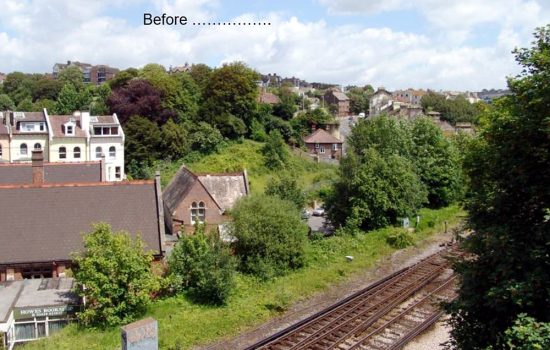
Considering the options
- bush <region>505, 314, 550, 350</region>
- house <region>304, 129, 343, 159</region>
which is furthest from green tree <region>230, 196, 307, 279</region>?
house <region>304, 129, 343, 159</region>

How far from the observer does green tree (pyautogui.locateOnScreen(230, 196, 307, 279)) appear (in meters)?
23.8

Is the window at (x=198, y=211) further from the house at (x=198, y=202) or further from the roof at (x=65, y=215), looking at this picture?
the roof at (x=65, y=215)

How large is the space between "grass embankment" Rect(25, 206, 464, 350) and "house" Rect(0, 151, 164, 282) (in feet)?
13.0

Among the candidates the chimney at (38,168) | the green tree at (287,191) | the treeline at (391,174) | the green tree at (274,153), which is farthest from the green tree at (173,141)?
the green tree at (287,191)

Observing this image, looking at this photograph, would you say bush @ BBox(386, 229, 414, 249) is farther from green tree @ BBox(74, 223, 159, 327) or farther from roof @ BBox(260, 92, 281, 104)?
roof @ BBox(260, 92, 281, 104)

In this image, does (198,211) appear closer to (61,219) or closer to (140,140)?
(61,219)

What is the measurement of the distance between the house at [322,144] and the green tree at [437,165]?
22.4m

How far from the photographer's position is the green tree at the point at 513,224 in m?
10.1

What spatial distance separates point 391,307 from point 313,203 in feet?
77.6

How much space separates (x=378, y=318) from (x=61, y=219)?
14.5m

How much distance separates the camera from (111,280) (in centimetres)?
1870

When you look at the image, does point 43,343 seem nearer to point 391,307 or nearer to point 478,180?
point 391,307

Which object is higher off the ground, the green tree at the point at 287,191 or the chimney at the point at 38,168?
the chimney at the point at 38,168

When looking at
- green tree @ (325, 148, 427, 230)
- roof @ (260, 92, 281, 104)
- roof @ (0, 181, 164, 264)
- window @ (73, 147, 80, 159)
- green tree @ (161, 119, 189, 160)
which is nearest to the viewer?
roof @ (0, 181, 164, 264)
